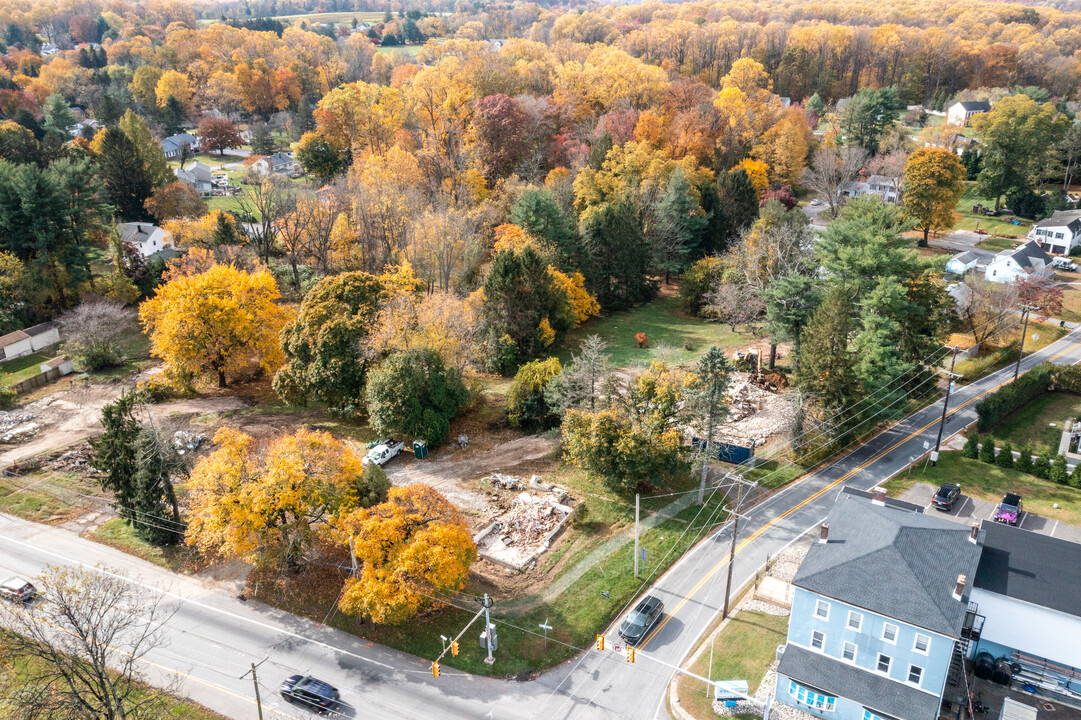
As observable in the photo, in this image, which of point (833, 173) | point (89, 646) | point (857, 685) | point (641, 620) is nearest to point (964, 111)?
point (833, 173)

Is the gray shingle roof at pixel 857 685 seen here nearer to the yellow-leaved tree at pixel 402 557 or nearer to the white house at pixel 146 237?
the yellow-leaved tree at pixel 402 557

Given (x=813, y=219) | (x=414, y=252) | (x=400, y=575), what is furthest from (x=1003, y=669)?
(x=813, y=219)

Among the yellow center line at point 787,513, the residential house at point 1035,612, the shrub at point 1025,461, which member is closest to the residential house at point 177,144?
the yellow center line at point 787,513

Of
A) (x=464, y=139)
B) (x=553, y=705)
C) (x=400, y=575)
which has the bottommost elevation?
(x=553, y=705)

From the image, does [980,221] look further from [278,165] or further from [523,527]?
[278,165]

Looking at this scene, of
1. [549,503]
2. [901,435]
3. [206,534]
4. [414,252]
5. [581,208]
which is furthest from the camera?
[581,208]

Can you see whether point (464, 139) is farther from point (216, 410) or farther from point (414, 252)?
point (216, 410)
